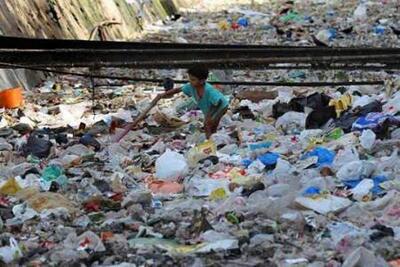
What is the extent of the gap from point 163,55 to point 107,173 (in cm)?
90

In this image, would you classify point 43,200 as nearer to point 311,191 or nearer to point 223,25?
point 311,191

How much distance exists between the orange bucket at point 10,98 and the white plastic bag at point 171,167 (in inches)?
105

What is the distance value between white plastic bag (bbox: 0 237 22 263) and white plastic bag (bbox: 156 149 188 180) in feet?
5.03

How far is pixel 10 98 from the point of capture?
7578 millimetres

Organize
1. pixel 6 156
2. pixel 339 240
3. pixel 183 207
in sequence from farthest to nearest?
1. pixel 6 156
2. pixel 183 207
3. pixel 339 240

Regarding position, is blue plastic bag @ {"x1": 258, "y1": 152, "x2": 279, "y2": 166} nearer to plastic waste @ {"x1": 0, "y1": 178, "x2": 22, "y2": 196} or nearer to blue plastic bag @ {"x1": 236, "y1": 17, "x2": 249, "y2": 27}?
plastic waste @ {"x1": 0, "y1": 178, "x2": 22, "y2": 196}

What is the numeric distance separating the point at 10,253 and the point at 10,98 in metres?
4.14

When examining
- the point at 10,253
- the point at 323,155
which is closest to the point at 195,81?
the point at 323,155

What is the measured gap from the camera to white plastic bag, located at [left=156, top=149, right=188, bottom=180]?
16.8 ft

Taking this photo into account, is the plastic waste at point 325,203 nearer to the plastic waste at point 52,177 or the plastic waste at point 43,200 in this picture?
the plastic waste at point 43,200

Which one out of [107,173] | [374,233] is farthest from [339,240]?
[107,173]

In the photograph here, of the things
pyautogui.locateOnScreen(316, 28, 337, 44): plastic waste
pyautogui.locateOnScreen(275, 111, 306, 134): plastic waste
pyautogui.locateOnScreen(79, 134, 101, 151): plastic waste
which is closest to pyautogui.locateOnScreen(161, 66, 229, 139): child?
pyautogui.locateOnScreen(275, 111, 306, 134): plastic waste

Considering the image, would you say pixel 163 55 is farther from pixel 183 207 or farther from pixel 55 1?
pixel 55 1

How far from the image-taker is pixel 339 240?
11.9 feet
